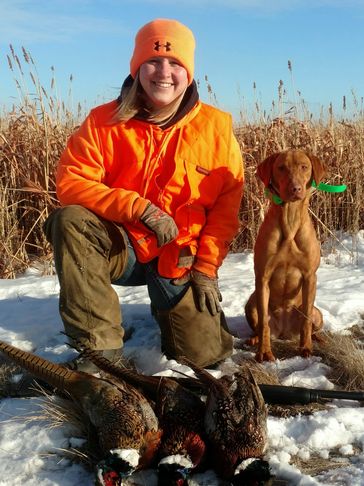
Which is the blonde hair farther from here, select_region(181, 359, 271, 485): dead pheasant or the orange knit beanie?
select_region(181, 359, 271, 485): dead pheasant

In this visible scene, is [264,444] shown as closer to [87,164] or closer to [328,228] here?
[87,164]

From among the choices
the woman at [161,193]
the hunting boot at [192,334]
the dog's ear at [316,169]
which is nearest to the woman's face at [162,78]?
the woman at [161,193]

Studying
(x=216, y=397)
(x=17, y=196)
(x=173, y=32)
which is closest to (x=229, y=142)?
(x=173, y=32)

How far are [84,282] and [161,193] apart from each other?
0.69 metres

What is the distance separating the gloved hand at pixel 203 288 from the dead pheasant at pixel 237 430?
930 mm

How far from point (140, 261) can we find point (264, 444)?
4.85 feet

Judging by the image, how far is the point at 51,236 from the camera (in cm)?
320

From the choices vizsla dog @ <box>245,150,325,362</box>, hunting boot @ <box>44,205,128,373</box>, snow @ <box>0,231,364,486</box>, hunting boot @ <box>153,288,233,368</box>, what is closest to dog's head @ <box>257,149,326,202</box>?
vizsla dog @ <box>245,150,325,362</box>

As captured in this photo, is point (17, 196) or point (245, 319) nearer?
point (245, 319)

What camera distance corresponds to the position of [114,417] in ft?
7.50

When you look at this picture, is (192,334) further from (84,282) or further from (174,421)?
(174,421)

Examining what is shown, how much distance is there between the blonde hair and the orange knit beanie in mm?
129

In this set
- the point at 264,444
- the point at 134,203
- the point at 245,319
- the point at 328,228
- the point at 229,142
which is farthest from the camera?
the point at 328,228

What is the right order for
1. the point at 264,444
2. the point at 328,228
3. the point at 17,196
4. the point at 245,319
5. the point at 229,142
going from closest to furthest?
the point at 264,444 < the point at 229,142 < the point at 245,319 < the point at 17,196 < the point at 328,228
